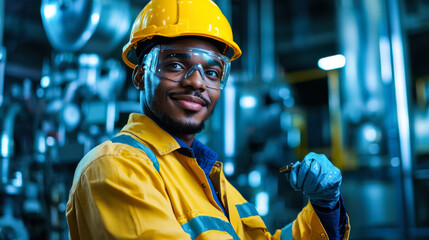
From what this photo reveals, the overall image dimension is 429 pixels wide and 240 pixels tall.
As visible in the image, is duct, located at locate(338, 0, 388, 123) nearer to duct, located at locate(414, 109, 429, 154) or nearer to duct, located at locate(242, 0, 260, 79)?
duct, located at locate(414, 109, 429, 154)

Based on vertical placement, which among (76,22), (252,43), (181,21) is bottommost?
(181,21)

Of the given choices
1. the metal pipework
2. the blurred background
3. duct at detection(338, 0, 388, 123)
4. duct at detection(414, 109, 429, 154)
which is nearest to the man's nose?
the blurred background

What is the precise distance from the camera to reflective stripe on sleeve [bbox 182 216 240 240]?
1.24 m

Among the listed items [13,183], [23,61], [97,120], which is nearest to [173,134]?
[97,120]

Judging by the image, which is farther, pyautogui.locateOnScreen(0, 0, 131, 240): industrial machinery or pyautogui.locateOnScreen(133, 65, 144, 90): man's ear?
pyautogui.locateOnScreen(0, 0, 131, 240): industrial machinery

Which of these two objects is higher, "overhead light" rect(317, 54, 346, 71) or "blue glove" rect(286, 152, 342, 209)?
"overhead light" rect(317, 54, 346, 71)

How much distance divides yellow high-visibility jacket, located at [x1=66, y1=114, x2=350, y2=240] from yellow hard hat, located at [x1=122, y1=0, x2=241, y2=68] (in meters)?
0.31

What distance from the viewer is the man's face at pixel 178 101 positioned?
1.46 meters

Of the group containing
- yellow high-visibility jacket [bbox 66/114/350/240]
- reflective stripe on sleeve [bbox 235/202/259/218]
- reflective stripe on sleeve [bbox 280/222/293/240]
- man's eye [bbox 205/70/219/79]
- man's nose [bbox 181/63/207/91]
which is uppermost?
man's eye [bbox 205/70/219/79]

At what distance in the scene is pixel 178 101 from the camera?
4.79ft

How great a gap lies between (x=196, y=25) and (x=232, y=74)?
3.04 metres

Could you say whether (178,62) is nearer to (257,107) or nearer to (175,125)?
(175,125)

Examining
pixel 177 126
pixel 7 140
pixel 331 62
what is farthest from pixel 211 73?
pixel 331 62

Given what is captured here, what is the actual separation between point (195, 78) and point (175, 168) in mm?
313
